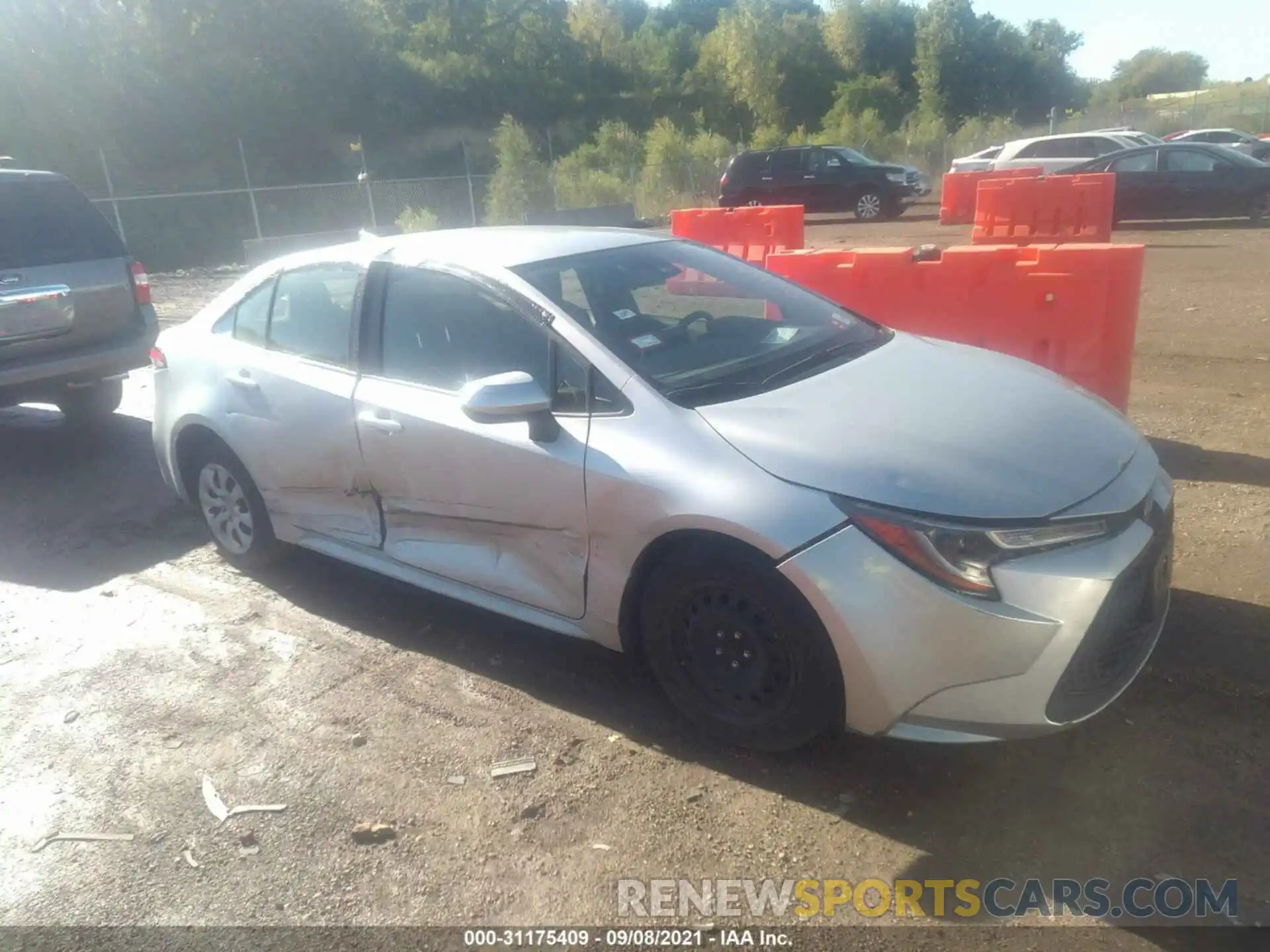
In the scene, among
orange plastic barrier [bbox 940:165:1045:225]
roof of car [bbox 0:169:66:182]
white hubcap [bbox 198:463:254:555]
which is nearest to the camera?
white hubcap [bbox 198:463:254:555]

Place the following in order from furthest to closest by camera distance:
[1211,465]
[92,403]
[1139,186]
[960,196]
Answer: [960,196] < [1139,186] < [92,403] < [1211,465]

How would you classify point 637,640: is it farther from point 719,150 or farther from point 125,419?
point 719,150

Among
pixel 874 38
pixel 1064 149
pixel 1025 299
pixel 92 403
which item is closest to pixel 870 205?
pixel 1064 149

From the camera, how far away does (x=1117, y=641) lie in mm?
2963

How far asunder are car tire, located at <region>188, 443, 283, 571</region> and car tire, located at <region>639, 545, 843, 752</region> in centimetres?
233

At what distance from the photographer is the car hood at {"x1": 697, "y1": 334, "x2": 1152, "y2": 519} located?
2.91 meters

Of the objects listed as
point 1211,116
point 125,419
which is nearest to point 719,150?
point 1211,116

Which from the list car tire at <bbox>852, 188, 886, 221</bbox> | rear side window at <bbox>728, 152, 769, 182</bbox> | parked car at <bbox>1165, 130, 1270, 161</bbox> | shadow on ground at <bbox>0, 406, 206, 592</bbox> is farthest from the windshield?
parked car at <bbox>1165, 130, 1270, 161</bbox>

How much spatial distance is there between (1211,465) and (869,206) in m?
20.1

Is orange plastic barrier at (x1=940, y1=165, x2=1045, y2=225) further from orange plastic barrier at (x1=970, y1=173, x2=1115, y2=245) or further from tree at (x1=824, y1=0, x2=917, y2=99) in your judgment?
tree at (x1=824, y1=0, x2=917, y2=99)

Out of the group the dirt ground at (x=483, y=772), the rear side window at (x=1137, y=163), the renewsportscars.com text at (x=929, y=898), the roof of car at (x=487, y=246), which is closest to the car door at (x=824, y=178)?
the rear side window at (x=1137, y=163)

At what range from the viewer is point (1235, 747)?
3166mm

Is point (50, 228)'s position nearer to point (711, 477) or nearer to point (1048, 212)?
point (711, 477)

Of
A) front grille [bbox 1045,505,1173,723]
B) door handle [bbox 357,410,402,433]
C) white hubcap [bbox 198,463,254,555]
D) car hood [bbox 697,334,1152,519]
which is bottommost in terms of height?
white hubcap [bbox 198,463,254,555]
